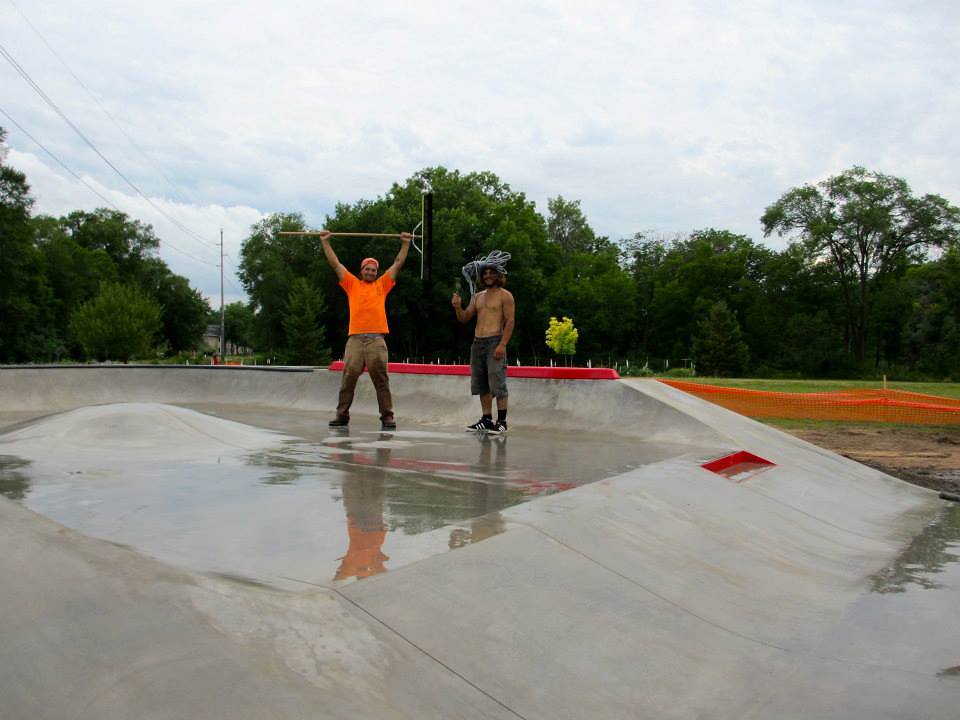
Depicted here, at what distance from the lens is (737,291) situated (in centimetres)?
7294

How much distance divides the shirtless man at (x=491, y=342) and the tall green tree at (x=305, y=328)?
4694cm

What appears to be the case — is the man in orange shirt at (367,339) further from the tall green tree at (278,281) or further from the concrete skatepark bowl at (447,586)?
the tall green tree at (278,281)

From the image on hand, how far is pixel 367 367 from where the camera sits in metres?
8.31

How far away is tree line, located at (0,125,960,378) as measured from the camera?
53.9 metres

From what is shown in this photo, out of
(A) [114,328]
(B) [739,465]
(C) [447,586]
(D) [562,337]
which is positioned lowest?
(B) [739,465]

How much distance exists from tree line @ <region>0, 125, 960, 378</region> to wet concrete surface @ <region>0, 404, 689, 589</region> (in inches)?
1599

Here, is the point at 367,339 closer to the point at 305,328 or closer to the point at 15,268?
the point at 305,328

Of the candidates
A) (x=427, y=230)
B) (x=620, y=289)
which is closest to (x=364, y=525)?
(x=427, y=230)

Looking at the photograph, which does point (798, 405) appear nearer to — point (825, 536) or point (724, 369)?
point (825, 536)

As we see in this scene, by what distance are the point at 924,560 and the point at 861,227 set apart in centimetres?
6488

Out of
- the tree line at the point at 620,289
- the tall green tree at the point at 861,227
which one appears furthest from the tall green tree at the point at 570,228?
the tall green tree at the point at 861,227

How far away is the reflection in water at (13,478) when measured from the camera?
13.0 ft

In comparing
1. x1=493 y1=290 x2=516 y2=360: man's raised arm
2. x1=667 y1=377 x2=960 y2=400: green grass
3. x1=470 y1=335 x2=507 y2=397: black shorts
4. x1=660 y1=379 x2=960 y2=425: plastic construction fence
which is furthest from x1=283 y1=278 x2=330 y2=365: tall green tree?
x1=493 y1=290 x2=516 y2=360: man's raised arm

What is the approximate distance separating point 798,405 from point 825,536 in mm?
15068
